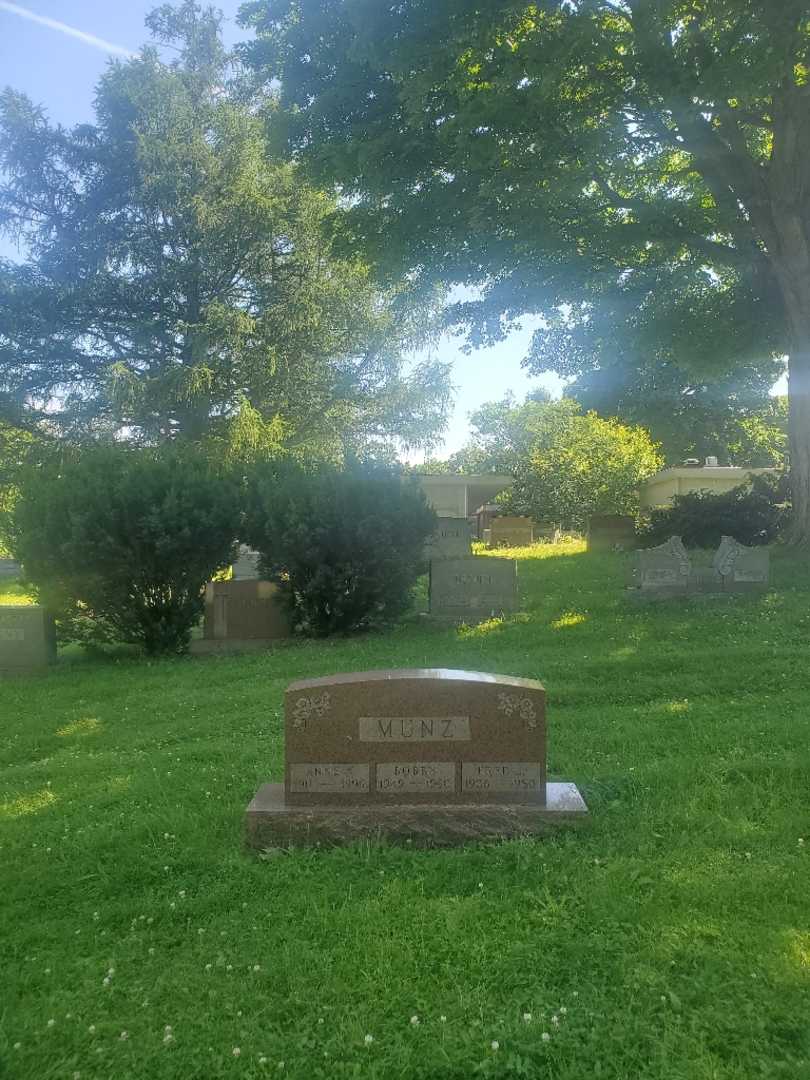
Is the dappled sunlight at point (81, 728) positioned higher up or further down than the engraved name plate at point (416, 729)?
further down

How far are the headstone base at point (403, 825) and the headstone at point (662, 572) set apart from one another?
841 centimetres

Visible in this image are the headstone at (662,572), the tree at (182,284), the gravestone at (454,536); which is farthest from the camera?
the tree at (182,284)

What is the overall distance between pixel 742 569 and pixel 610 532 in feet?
38.8

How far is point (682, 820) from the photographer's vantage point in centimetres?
448

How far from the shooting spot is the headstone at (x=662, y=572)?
12188mm

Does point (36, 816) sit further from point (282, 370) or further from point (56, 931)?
point (282, 370)

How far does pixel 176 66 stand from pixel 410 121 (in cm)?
2378

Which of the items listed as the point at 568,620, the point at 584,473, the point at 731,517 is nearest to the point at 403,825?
the point at 568,620

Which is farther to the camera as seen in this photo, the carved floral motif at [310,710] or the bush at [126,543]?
the bush at [126,543]

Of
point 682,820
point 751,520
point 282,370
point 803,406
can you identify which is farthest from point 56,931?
point 282,370

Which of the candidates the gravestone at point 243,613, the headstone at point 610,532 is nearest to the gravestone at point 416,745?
the gravestone at point 243,613

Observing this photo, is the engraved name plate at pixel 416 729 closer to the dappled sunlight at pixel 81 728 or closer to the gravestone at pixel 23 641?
the dappled sunlight at pixel 81 728

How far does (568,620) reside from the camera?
1113cm

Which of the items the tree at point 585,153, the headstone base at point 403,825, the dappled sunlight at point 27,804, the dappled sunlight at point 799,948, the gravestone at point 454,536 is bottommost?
the dappled sunlight at point 27,804
